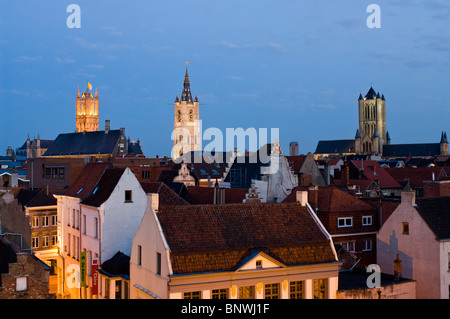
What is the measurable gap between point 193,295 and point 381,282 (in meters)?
12.8

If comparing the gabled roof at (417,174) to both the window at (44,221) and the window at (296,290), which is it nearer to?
the window at (44,221)

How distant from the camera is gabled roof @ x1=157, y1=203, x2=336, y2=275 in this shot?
28297mm

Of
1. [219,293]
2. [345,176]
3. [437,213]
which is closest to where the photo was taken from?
[219,293]

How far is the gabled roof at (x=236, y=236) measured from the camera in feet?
92.8

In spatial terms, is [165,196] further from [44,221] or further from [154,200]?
[44,221]

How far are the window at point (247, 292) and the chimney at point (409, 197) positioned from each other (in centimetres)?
1650

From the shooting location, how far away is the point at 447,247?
1480 inches

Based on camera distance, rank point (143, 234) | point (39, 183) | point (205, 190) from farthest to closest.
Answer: point (39, 183) → point (205, 190) → point (143, 234)

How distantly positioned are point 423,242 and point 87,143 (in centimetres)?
13501

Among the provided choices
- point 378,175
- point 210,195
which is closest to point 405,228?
point 210,195

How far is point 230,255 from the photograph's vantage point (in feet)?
95.1

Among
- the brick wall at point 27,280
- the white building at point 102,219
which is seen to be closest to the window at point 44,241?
the white building at point 102,219
